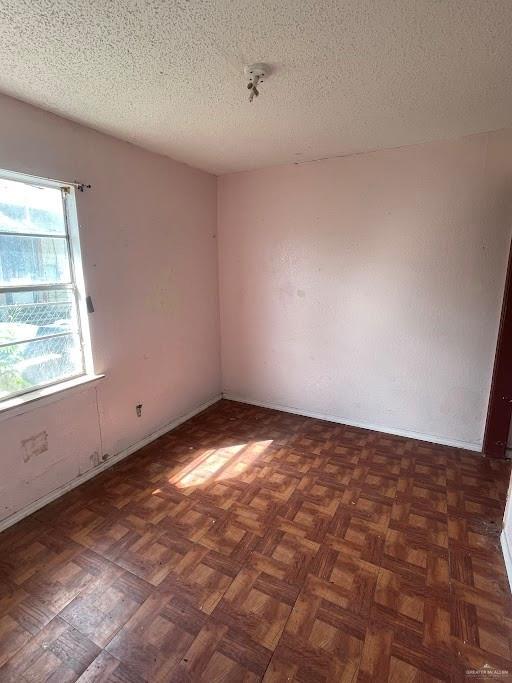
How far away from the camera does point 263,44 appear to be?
54.1 inches

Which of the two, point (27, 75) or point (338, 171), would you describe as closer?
point (27, 75)

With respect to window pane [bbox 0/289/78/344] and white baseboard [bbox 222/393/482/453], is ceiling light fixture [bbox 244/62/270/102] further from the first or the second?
white baseboard [bbox 222/393/482/453]

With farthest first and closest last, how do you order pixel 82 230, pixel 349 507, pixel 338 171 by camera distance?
pixel 338 171 → pixel 82 230 → pixel 349 507

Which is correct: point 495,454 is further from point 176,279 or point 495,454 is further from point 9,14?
point 9,14

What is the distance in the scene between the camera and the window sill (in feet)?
6.14

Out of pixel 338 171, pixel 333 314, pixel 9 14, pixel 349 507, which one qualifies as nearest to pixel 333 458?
pixel 349 507

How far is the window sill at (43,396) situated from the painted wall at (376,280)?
1.70 m

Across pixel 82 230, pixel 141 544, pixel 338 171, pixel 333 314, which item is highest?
pixel 338 171

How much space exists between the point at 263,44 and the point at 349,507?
244 cm

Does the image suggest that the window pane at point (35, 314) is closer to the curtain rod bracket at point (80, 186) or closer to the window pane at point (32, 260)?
the window pane at point (32, 260)

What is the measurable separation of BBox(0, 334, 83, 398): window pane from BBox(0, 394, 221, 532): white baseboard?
71 centimetres

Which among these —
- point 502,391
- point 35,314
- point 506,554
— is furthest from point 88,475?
point 502,391

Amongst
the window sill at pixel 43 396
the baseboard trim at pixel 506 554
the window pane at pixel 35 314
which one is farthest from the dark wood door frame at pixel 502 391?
the window pane at pixel 35 314

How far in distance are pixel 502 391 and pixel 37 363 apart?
10.7 feet
